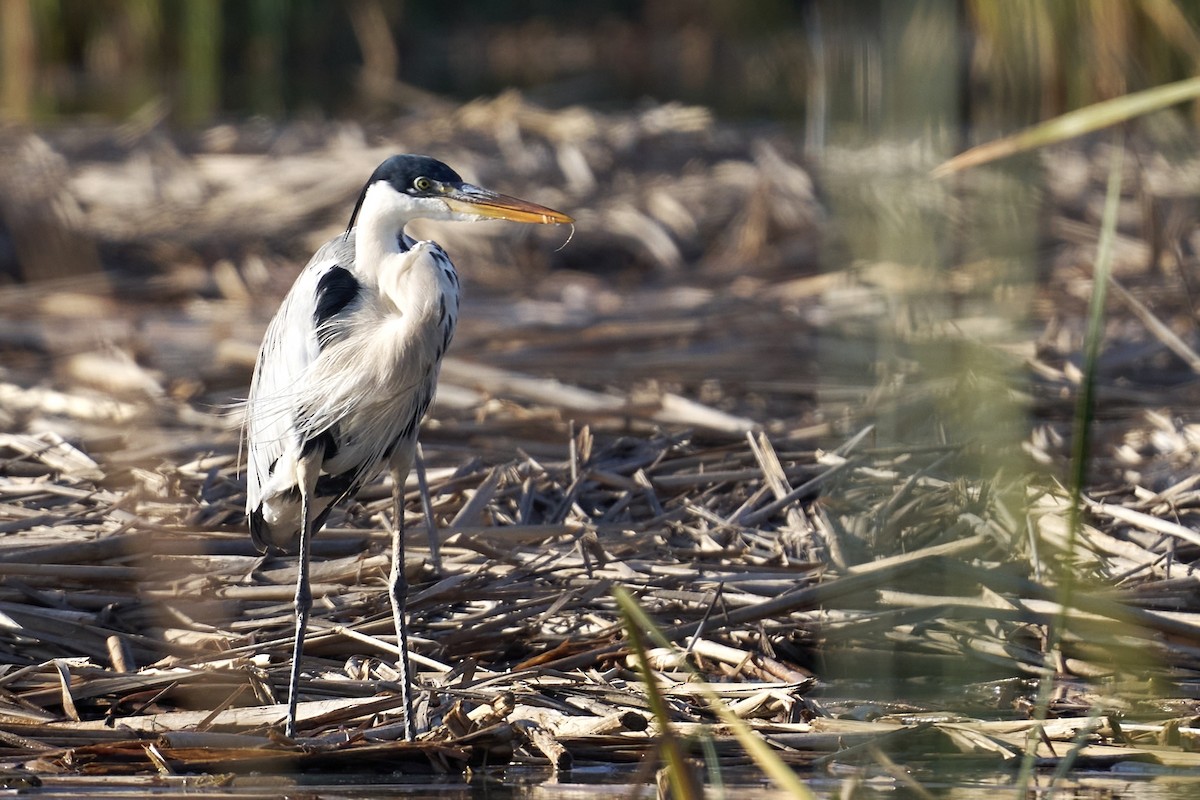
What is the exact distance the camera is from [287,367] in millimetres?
4203

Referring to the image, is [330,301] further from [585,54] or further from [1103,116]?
[585,54]

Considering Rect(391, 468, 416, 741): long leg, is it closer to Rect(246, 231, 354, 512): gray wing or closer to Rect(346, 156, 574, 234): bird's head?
Rect(246, 231, 354, 512): gray wing

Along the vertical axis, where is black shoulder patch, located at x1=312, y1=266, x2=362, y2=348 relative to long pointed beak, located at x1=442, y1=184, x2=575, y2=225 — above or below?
below

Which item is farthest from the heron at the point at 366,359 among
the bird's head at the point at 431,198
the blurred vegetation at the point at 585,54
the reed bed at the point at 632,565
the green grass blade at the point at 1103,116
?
the green grass blade at the point at 1103,116

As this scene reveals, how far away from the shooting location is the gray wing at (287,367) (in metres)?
4.08

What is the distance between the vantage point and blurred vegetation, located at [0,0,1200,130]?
3029mm

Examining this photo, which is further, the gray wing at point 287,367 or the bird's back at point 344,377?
the gray wing at point 287,367

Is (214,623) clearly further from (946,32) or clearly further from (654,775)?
(946,32)

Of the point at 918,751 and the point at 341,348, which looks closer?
the point at 918,751

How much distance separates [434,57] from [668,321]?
18956 mm

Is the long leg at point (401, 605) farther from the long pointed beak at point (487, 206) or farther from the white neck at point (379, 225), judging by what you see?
the long pointed beak at point (487, 206)

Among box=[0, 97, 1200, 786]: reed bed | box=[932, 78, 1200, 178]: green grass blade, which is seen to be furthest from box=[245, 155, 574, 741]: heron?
box=[932, 78, 1200, 178]: green grass blade

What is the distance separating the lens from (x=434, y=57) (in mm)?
25078

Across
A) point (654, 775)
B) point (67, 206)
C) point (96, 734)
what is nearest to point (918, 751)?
point (654, 775)
